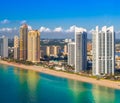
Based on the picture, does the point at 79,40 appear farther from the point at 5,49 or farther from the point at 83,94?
the point at 5,49

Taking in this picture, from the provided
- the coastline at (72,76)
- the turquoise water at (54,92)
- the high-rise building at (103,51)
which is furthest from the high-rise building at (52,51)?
the turquoise water at (54,92)

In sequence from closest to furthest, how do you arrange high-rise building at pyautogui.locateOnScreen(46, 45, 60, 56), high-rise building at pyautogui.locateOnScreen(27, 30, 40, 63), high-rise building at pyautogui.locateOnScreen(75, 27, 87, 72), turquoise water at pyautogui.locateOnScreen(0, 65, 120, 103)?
1. turquoise water at pyautogui.locateOnScreen(0, 65, 120, 103)
2. high-rise building at pyautogui.locateOnScreen(75, 27, 87, 72)
3. high-rise building at pyautogui.locateOnScreen(27, 30, 40, 63)
4. high-rise building at pyautogui.locateOnScreen(46, 45, 60, 56)

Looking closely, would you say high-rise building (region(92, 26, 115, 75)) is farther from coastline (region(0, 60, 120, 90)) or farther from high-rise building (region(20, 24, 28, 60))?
high-rise building (region(20, 24, 28, 60))

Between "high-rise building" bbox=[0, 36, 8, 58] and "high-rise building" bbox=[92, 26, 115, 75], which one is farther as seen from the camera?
"high-rise building" bbox=[0, 36, 8, 58]

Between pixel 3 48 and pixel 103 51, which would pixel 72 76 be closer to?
pixel 103 51

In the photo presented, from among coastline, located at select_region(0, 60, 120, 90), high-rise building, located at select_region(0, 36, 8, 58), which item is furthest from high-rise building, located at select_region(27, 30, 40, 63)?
high-rise building, located at select_region(0, 36, 8, 58)

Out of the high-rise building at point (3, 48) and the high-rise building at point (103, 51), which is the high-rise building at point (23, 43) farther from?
the high-rise building at point (103, 51)
